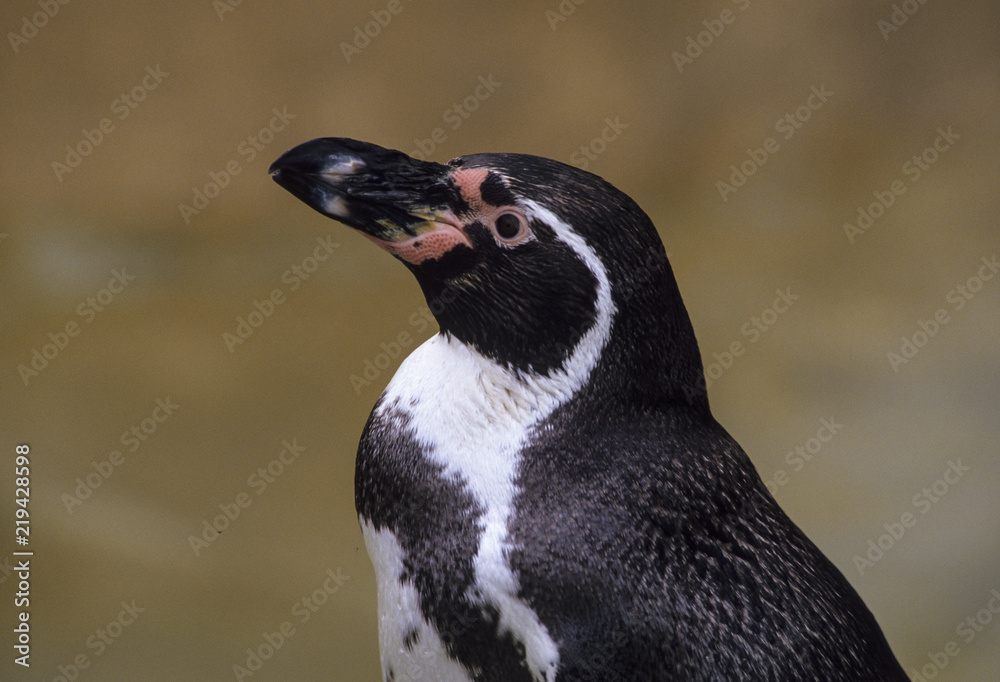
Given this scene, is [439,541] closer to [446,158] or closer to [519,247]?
[519,247]

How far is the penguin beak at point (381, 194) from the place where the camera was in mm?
1220

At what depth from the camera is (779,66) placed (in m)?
3.08

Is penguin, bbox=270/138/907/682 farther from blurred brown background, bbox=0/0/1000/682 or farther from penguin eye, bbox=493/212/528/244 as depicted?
blurred brown background, bbox=0/0/1000/682

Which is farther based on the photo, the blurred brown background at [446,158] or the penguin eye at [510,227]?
the blurred brown background at [446,158]

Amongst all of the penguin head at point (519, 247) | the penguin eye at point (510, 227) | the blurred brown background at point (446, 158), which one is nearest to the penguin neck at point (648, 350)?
the penguin head at point (519, 247)

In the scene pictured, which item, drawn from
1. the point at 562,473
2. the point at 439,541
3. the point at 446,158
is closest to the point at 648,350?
the point at 562,473

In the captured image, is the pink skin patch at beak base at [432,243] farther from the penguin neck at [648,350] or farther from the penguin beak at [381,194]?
the penguin neck at [648,350]

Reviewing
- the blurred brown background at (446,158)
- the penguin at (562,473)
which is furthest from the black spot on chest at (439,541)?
the blurred brown background at (446,158)

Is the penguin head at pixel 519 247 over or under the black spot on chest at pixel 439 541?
over

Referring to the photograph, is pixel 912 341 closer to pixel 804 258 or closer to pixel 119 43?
pixel 804 258

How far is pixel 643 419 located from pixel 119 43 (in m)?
2.18

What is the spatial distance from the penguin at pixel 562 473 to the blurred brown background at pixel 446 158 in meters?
1.43

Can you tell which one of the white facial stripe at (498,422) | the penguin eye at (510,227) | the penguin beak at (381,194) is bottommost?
the white facial stripe at (498,422)

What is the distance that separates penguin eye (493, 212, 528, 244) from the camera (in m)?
1.20
